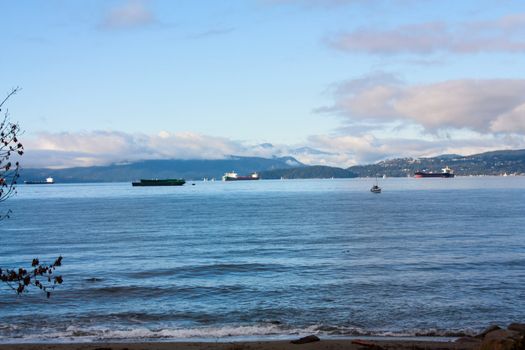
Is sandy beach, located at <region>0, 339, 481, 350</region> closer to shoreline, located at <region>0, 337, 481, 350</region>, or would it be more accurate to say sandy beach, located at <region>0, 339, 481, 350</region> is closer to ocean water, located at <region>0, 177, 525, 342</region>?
shoreline, located at <region>0, 337, 481, 350</region>

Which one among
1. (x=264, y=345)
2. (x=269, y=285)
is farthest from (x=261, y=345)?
(x=269, y=285)

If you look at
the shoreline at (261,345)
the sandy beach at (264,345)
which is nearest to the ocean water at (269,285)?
the shoreline at (261,345)

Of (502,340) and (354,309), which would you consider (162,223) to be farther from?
(502,340)

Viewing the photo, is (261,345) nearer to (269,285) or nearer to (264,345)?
(264,345)

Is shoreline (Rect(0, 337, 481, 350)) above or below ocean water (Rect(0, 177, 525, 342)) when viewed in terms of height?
above

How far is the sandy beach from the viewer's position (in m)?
18.1

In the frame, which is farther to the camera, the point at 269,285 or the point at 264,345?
the point at 269,285

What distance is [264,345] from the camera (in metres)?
18.8

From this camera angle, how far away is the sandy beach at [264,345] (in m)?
18.1

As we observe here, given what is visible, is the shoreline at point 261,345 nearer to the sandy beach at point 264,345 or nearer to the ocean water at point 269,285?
the sandy beach at point 264,345

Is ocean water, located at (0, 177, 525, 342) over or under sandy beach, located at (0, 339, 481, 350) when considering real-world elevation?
under

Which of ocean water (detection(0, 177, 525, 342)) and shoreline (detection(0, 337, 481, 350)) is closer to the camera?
shoreline (detection(0, 337, 481, 350))

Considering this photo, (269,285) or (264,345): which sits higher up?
(264,345)

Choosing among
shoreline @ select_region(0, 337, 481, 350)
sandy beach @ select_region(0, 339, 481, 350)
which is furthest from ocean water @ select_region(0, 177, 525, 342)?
sandy beach @ select_region(0, 339, 481, 350)
